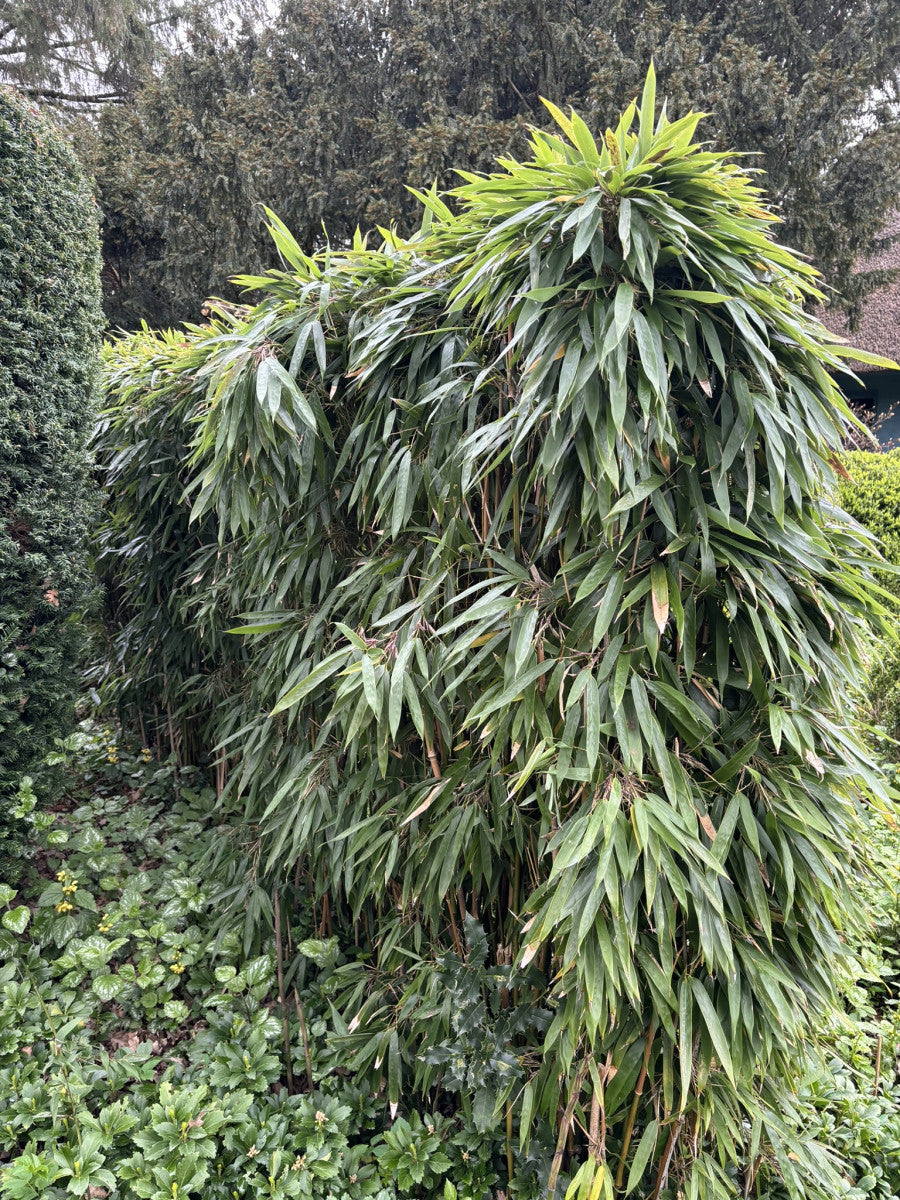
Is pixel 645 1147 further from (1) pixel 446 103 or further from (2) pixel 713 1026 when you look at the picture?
(1) pixel 446 103

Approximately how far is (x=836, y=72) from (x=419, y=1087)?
7.08 meters

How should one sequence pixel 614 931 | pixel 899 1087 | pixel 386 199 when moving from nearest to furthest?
pixel 614 931, pixel 899 1087, pixel 386 199

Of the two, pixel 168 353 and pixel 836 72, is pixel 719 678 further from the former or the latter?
pixel 836 72

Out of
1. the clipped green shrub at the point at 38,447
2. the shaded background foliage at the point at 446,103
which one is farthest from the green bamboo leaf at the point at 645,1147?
the shaded background foliage at the point at 446,103

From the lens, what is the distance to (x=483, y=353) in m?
1.35

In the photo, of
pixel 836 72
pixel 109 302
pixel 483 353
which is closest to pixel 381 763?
pixel 483 353

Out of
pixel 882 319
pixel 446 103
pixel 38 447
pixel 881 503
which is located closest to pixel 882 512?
pixel 881 503

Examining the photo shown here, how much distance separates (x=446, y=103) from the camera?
619 cm

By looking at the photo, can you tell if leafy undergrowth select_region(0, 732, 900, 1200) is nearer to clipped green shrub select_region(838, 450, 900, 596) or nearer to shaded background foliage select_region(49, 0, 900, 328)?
clipped green shrub select_region(838, 450, 900, 596)

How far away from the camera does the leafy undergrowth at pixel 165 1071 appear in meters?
1.34

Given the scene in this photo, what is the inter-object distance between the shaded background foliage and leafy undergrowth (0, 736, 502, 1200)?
17.7 ft

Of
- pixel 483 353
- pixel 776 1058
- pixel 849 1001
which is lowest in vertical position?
pixel 849 1001

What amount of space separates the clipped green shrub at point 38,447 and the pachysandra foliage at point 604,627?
0.61 meters

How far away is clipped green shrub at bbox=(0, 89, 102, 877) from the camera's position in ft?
5.69
